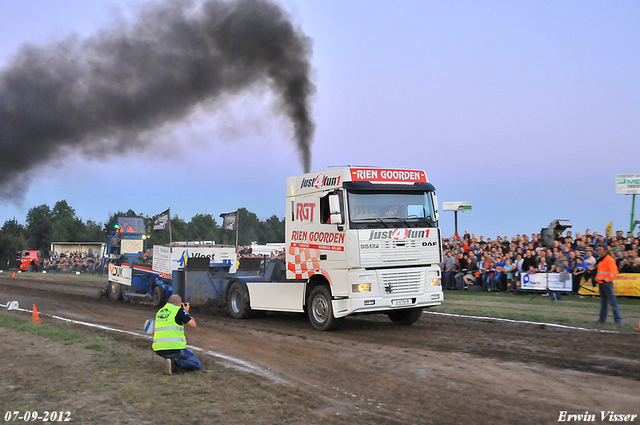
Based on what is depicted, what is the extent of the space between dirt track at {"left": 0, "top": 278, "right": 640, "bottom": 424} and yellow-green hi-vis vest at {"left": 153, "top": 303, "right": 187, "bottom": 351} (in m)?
1.24

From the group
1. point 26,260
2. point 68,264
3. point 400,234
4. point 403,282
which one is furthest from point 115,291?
point 26,260

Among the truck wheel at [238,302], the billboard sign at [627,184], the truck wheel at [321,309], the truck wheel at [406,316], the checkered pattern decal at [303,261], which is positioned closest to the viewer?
the truck wheel at [321,309]

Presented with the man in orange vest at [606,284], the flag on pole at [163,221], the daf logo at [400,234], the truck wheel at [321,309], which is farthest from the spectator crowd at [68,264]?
the man in orange vest at [606,284]

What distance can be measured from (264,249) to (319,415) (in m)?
43.0

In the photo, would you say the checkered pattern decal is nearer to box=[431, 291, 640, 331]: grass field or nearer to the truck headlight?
the truck headlight

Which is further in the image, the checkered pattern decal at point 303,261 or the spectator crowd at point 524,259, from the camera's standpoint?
the spectator crowd at point 524,259

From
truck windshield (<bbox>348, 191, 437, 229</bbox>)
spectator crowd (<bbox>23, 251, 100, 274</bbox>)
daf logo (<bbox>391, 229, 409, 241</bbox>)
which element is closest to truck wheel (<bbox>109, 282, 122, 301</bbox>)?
truck windshield (<bbox>348, 191, 437, 229</bbox>)

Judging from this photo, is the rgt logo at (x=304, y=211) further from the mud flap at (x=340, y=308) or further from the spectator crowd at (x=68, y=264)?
the spectator crowd at (x=68, y=264)

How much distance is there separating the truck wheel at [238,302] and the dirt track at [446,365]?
3.63 feet

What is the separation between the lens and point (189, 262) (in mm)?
16266

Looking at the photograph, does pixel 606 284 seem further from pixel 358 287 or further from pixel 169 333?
pixel 169 333

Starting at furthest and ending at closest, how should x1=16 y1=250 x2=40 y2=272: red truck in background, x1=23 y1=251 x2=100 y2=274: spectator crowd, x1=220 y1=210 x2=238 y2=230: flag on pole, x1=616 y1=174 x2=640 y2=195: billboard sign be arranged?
x1=16 y1=250 x2=40 y2=272: red truck in background → x1=23 y1=251 x2=100 y2=274: spectator crowd → x1=616 y1=174 x2=640 y2=195: billboard sign → x1=220 y1=210 x2=238 y2=230: flag on pole

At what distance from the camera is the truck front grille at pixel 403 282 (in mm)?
10758

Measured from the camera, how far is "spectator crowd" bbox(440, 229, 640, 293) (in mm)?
17953
